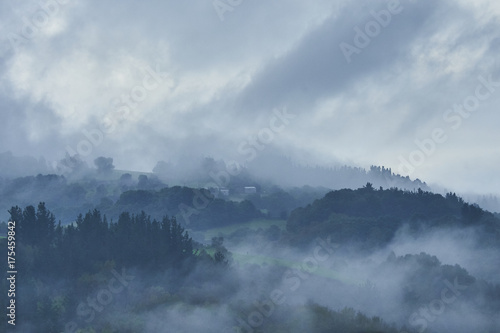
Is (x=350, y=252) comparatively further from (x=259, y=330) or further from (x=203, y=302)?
(x=259, y=330)

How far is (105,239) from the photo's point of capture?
519ft

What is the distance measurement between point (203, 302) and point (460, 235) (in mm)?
92036

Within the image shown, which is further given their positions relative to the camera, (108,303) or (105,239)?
(105,239)

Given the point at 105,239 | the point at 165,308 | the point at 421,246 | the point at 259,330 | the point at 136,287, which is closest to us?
the point at 259,330

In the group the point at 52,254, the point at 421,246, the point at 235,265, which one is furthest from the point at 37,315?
the point at 421,246

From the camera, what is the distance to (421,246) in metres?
191

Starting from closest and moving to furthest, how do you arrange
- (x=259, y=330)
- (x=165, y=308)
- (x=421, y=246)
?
(x=259, y=330), (x=165, y=308), (x=421, y=246)

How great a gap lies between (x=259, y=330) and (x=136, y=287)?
37602 millimetres

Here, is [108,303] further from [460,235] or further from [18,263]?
[460,235]

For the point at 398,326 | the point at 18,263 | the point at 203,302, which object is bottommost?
the point at 398,326

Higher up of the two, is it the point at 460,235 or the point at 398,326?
the point at 460,235

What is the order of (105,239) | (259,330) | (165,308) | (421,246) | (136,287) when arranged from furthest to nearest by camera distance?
1. (421,246)
2. (105,239)
3. (136,287)
4. (165,308)
5. (259,330)

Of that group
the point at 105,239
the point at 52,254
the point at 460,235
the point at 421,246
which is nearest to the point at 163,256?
the point at 105,239

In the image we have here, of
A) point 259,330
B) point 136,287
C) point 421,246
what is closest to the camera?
point 259,330
